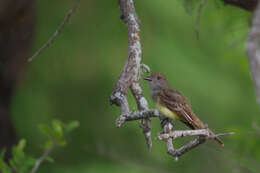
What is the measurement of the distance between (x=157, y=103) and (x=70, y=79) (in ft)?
10.4

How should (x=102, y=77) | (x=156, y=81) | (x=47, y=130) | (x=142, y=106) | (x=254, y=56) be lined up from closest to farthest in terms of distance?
1. (x=254, y=56)
2. (x=142, y=106)
3. (x=47, y=130)
4. (x=156, y=81)
5. (x=102, y=77)

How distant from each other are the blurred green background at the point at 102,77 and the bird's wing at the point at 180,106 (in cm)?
216

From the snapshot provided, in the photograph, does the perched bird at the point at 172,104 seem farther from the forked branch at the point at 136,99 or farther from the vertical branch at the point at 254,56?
the vertical branch at the point at 254,56

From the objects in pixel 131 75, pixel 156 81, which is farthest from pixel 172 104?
pixel 131 75

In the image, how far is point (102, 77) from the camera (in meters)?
7.77

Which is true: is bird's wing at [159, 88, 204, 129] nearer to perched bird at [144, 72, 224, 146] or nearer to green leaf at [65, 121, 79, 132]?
perched bird at [144, 72, 224, 146]

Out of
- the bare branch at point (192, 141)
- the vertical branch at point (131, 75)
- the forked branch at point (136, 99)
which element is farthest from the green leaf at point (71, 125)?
the bare branch at point (192, 141)

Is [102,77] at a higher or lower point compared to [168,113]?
lower

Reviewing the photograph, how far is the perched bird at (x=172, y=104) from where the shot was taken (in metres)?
4.79

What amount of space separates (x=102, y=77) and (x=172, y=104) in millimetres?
2946

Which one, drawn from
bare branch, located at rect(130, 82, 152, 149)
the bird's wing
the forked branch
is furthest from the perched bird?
bare branch, located at rect(130, 82, 152, 149)

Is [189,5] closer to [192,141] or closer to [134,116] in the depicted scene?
[134,116]

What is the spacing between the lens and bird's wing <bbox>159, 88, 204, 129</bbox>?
482 cm

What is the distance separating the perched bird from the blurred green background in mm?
1895
